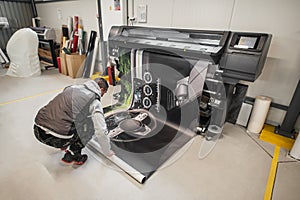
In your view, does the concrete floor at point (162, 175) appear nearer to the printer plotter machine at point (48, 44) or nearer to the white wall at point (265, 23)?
the white wall at point (265, 23)

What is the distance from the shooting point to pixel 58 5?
4852 millimetres

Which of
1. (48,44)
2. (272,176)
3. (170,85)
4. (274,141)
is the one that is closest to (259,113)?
(274,141)

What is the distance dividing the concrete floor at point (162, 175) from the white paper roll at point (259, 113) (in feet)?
0.40

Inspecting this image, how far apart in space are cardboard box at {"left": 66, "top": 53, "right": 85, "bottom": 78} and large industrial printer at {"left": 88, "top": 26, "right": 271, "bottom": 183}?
1.83m

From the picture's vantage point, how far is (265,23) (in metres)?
2.02

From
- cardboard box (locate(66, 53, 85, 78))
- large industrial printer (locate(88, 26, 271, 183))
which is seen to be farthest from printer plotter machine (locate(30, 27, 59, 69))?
large industrial printer (locate(88, 26, 271, 183))

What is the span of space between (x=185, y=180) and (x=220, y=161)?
1.60 ft

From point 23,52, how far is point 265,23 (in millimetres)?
4685

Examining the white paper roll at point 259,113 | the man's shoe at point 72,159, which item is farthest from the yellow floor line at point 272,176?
the man's shoe at point 72,159

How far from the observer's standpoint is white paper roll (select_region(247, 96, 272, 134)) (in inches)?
84.0

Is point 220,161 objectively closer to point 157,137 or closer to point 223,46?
point 157,137

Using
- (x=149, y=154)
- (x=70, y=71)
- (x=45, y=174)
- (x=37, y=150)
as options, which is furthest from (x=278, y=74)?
(x=70, y=71)

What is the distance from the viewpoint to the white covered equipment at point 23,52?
3.92 metres

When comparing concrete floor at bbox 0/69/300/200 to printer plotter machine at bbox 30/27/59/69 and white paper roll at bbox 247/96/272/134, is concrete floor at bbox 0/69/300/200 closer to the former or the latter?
white paper roll at bbox 247/96/272/134
